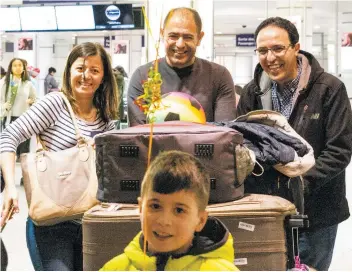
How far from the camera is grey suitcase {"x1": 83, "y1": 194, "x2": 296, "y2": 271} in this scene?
1547 millimetres

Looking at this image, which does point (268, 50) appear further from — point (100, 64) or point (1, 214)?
point (1, 214)

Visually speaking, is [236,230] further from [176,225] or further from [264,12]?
[264,12]

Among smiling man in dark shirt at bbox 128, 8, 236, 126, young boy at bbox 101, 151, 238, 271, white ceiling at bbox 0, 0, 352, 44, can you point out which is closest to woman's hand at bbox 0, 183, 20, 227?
smiling man in dark shirt at bbox 128, 8, 236, 126

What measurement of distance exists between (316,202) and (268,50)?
2.06 ft

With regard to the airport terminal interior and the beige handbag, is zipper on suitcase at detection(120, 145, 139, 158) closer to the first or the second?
the beige handbag

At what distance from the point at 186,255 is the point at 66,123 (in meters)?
0.90

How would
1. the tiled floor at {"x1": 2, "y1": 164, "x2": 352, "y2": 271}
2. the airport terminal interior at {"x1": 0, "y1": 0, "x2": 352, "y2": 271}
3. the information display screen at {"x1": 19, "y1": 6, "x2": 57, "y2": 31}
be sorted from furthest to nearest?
the information display screen at {"x1": 19, "y1": 6, "x2": 57, "y2": 31}, the airport terminal interior at {"x1": 0, "y1": 0, "x2": 352, "y2": 271}, the tiled floor at {"x1": 2, "y1": 164, "x2": 352, "y2": 271}

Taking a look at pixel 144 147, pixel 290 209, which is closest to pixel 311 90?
pixel 290 209

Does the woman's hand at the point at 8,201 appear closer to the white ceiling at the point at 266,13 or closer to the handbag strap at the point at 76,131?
the handbag strap at the point at 76,131

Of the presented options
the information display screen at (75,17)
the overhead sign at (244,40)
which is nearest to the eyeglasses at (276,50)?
the information display screen at (75,17)

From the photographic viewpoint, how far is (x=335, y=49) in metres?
14.6

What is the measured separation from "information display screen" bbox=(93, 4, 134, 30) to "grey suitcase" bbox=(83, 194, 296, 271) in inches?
389

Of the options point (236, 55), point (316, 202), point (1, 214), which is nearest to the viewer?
point (1, 214)

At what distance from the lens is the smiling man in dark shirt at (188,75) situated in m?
2.05
